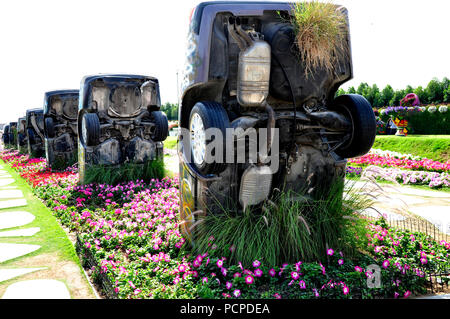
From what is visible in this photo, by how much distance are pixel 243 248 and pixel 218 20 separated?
2.49 metres

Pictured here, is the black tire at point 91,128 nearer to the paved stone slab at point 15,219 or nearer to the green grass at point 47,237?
the green grass at point 47,237

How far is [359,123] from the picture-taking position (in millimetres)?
3967

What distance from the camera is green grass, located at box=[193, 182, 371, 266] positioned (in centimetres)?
363

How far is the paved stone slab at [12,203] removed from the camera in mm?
7470

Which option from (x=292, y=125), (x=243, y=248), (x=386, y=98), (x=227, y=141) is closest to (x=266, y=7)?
(x=292, y=125)

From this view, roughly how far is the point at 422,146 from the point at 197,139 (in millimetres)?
12494

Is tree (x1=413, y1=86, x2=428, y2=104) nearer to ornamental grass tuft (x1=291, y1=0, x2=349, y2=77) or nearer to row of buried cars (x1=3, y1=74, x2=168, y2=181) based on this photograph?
row of buried cars (x1=3, y1=74, x2=168, y2=181)

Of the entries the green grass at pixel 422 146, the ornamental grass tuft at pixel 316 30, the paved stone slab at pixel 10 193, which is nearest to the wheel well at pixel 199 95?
the ornamental grass tuft at pixel 316 30

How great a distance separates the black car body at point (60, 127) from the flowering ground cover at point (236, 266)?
6.75 m

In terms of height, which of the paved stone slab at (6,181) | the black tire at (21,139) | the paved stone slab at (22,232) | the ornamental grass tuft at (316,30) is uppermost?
the ornamental grass tuft at (316,30)

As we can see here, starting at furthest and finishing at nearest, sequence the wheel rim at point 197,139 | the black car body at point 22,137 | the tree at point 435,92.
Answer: the tree at point 435,92, the black car body at point 22,137, the wheel rim at point 197,139

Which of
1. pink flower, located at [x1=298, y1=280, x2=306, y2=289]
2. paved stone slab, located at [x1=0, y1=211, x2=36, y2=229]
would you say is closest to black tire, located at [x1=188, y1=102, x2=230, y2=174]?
pink flower, located at [x1=298, y1=280, x2=306, y2=289]

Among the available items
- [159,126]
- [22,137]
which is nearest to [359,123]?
[159,126]

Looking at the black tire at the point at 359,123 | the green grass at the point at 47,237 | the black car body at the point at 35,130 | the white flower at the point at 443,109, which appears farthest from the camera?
the white flower at the point at 443,109
